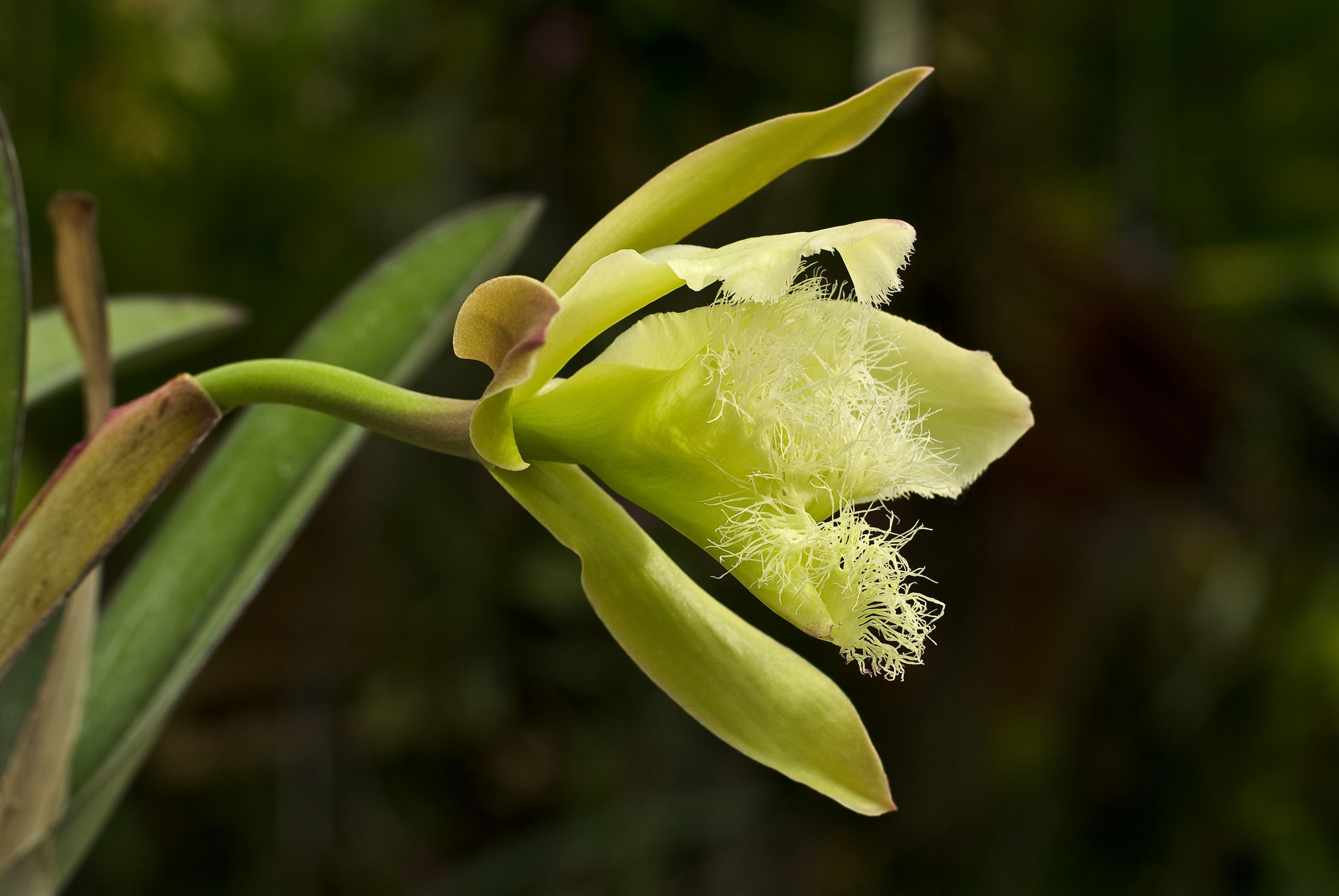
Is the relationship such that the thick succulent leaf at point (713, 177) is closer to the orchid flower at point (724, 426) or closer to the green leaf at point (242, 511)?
A: the orchid flower at point (724, 426)

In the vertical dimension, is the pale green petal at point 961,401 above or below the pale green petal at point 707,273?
below

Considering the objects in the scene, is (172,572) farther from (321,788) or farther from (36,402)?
(321,788)

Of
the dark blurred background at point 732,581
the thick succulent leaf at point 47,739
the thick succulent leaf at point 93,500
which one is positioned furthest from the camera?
the dark blurred background at point 732,581

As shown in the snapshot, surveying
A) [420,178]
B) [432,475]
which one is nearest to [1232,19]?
[420,178]

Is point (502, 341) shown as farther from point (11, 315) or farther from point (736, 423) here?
point (11, 315)

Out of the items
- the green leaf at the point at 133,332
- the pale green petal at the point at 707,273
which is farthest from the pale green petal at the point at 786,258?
the green leaf at the point at 133,332

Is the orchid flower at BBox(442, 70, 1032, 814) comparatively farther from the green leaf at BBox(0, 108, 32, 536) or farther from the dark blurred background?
the dark blurred background

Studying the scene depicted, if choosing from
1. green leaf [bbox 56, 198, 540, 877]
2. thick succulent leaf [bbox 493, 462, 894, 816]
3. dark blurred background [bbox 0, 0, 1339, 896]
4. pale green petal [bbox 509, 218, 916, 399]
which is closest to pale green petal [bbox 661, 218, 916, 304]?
pale green petal [bbox 509, 218, 916, 399]
